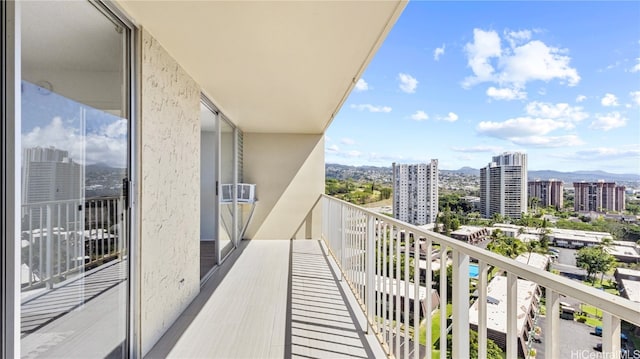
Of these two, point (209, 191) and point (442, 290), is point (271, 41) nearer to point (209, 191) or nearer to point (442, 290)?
point (442, 290)

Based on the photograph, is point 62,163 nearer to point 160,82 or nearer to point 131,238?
point 131,238

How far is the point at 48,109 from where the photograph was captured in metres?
1.31

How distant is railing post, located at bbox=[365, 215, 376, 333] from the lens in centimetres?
240

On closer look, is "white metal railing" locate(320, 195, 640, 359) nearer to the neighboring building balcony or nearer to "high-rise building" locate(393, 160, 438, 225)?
the neighboring building balcony

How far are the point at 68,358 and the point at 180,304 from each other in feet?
4.22

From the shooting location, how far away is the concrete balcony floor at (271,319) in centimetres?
220

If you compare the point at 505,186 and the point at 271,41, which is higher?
the point at 271,41

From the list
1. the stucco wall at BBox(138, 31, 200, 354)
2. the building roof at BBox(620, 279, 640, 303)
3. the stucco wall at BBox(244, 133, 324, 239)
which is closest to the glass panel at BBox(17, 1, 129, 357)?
the stucco wall at BBox(138, 31, 200, 354)

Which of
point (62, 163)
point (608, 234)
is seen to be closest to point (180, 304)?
point (62, 163)

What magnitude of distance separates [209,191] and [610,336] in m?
4.48

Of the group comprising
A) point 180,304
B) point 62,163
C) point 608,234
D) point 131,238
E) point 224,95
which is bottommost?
point 180,304

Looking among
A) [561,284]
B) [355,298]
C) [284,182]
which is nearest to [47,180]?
[561,284]

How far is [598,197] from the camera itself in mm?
1295

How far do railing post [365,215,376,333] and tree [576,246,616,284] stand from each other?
152cm
